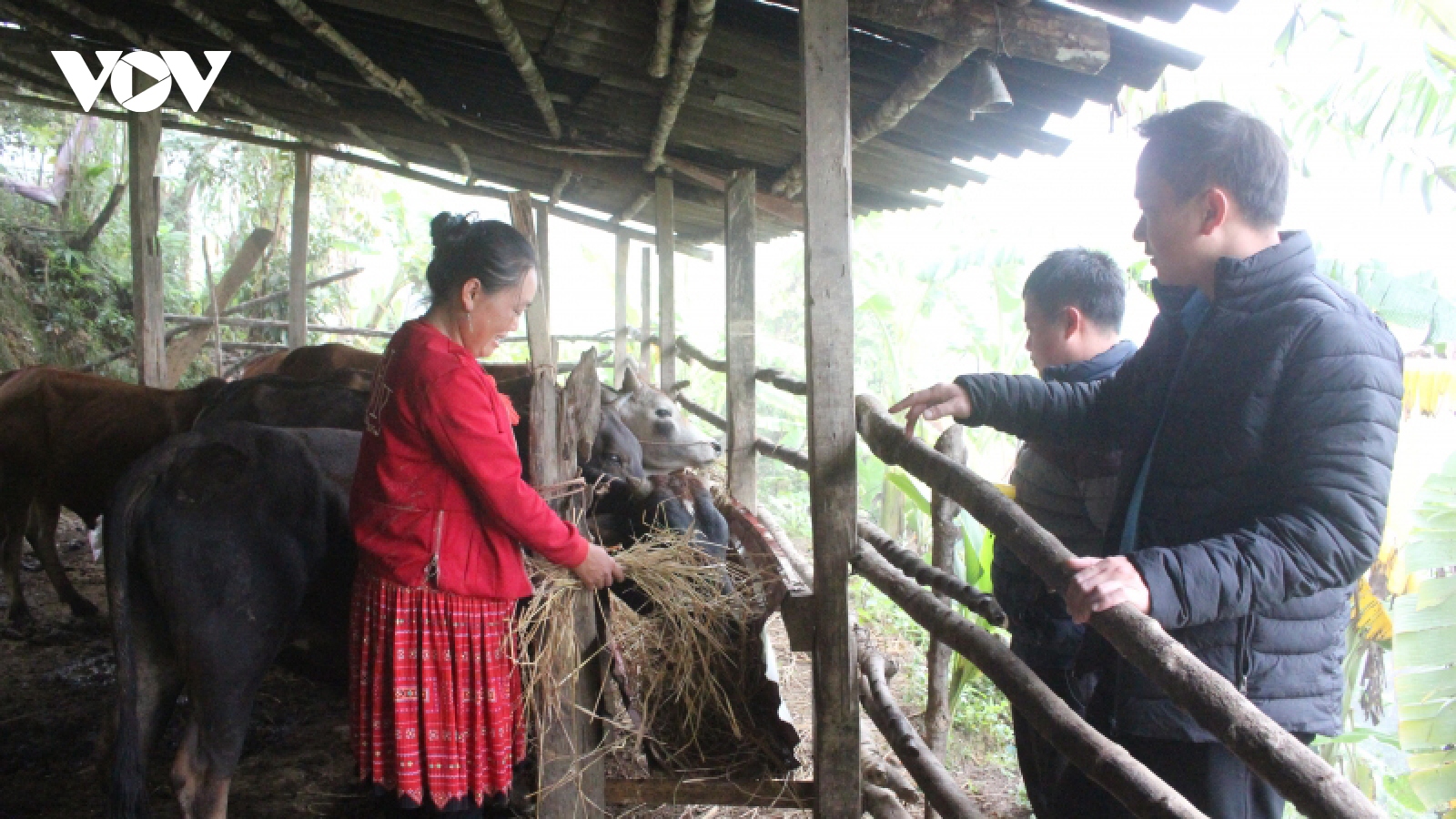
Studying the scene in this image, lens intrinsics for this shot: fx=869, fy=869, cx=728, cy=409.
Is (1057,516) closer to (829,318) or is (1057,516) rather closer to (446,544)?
(829,318)

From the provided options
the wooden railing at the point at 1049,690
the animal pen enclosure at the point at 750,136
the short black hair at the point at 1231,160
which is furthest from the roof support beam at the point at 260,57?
the short black hair at the point at 1231,160

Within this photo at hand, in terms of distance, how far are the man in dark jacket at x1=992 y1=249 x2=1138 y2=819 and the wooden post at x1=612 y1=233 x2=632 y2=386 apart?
7.50 meters

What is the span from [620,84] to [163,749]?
4.35m

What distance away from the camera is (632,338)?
12.0 metres

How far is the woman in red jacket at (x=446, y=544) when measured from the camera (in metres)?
2.39

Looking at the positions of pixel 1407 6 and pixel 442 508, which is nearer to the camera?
pixel 442 508

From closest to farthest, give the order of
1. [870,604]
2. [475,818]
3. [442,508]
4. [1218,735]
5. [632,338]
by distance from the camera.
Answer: [1218,735]
[442,508]
[475,818]
[870,604]
[632,338]

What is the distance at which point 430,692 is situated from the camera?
2.48 m

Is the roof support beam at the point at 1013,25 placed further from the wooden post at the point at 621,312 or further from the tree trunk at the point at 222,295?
the tree trunk at the point at 222,295

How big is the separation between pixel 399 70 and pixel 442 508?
4.44 metres

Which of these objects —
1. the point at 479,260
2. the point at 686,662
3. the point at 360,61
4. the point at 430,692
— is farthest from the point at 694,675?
the point at 360,61

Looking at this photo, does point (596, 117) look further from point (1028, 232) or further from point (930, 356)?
point (930, 356)

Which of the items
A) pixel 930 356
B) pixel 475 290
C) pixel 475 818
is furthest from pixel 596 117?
pixel 930 356

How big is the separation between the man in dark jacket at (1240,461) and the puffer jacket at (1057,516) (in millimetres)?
603
